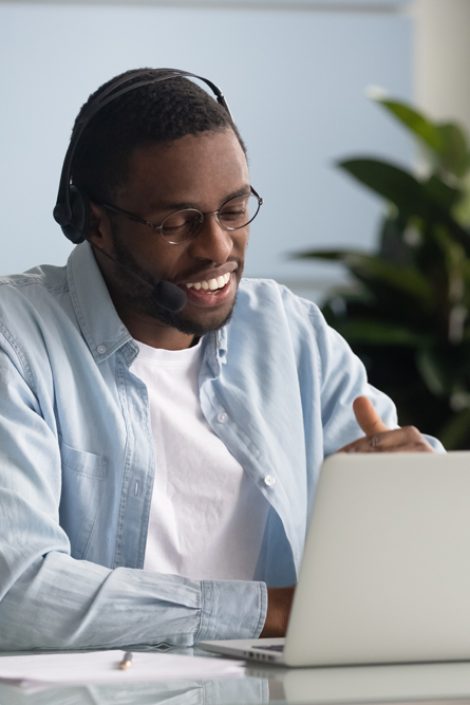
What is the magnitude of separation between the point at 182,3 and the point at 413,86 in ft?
2.68

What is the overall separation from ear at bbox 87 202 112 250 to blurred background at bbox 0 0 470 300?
2.30 meters

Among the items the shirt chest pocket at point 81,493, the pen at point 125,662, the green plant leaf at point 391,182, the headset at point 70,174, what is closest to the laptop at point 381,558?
the pen at point 125,662

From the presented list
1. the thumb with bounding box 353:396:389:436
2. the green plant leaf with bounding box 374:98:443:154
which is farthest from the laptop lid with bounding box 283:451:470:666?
the green plant leaf with bounding box 374:98:443:154

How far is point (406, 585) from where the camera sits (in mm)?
1052

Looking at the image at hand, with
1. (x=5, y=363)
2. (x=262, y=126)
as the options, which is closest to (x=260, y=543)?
(x=5, y=363)

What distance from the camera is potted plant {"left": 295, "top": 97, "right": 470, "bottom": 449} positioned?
3.66m

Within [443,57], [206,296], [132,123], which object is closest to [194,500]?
[206,296]

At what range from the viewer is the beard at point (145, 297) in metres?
1.61

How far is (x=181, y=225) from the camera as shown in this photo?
158cm

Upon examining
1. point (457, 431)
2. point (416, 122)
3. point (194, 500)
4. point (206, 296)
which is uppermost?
point (206, 296)

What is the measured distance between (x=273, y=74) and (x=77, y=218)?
265cm

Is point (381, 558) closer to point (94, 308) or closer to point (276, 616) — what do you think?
point (276, 616)

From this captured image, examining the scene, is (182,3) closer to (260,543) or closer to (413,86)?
(413,86)

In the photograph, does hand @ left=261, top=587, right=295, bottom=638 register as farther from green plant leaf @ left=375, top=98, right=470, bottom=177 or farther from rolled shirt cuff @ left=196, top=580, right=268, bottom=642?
green plant leaf @ left=375, top=98, right=470, bottom=177
